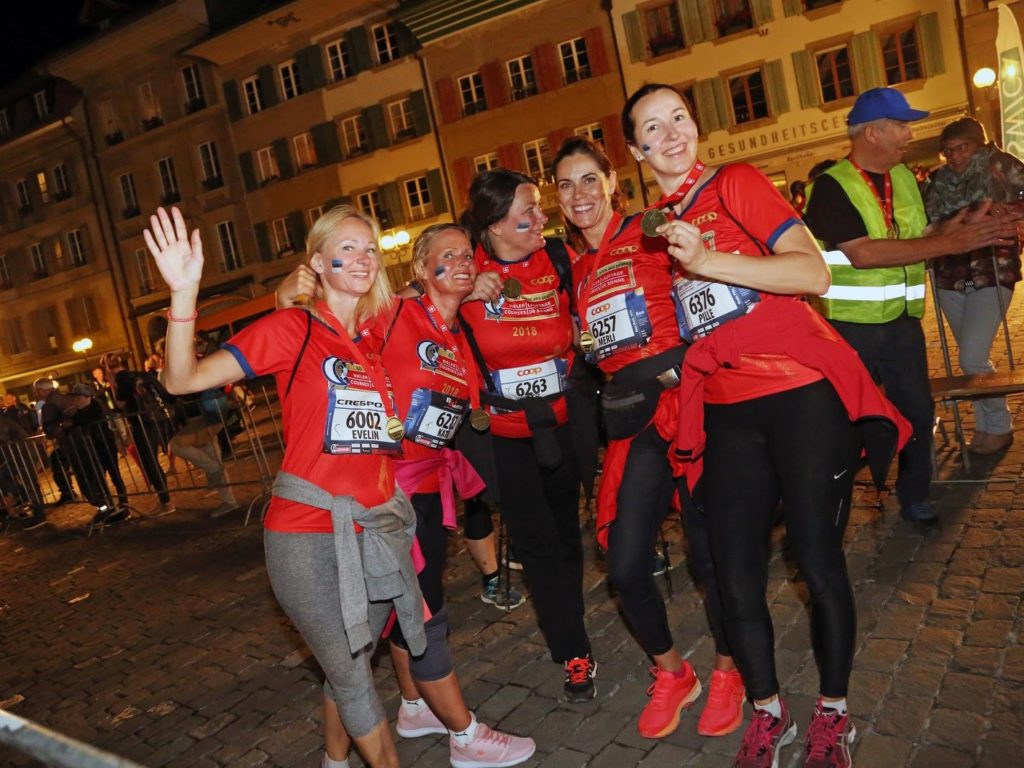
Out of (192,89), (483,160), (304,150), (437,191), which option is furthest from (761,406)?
(192,89)

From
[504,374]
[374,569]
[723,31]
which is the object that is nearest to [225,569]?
[504,374]

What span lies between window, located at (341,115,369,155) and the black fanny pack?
29.7 meters

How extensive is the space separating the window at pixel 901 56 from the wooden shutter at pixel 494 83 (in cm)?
1152

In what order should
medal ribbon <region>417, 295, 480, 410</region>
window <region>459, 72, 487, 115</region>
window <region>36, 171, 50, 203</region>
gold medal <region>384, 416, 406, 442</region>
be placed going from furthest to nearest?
window <region>36, 171, 50, 203</region>, window <region>459, 72, 487, 115</region>, medal ribbon <region>417, 295, 480, 410</region>, gold medal <region>384, 416, 406, 442</region>

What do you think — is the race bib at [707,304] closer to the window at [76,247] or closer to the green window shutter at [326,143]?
the green window shutter at [326,143]

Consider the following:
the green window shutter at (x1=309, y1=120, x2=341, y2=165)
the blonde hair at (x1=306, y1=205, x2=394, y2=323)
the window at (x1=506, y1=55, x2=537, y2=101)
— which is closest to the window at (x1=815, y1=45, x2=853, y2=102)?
the window at (x1=506, y1=55, x2=537, y2=101)

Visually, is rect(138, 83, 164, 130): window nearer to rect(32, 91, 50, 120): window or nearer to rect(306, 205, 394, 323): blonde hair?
rect(32, 91, 50, 120): window

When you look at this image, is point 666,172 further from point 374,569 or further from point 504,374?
point 374,569

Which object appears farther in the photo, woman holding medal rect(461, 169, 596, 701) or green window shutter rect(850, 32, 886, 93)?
green window shutter rect(850, 32, 886, 93)

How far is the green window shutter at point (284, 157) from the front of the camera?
108 ft

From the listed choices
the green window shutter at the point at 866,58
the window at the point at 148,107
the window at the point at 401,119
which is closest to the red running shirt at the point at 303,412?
the green window shutter at the point at 866,58

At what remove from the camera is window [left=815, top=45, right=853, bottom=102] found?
80.8ft

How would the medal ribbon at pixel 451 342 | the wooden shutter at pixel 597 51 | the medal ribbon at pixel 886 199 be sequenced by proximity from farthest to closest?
the wooden shutter at pixel 597 51 → the medal ribbon at pixel 886 199 → the medal ribbon at pixel 451 342

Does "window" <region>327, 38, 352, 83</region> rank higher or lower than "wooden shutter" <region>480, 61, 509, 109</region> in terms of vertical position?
higher
